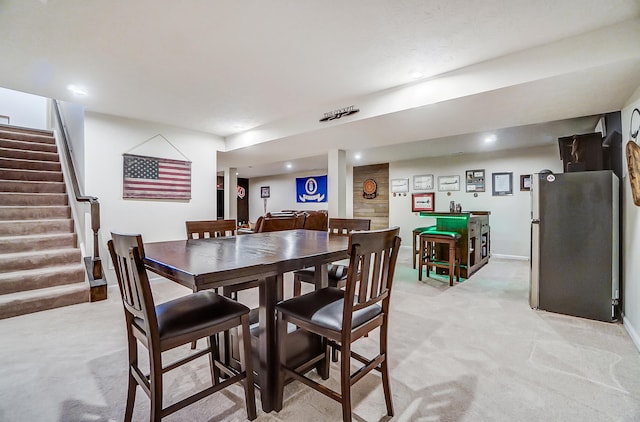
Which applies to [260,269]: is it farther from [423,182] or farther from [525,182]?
[423,182]

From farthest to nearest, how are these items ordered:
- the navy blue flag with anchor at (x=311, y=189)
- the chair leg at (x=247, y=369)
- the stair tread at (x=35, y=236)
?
the navy blue flag with anchor at (x=311, y=189)
the stair tread at (x=35, y=236)
the chair leg at (x=247, y=369)

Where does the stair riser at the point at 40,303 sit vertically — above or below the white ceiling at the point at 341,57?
below

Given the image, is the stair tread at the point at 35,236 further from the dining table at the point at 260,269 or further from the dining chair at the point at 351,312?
the dining chair at the point at 351,312

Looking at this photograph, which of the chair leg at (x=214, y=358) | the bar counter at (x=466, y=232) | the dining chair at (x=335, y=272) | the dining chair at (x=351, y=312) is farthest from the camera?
the bar counter at (x=466, y=232)

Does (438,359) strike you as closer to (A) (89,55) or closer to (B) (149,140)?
(A) (89,55)

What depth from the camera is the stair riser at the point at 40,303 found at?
2848 mm

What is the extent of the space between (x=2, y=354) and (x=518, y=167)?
25.3 ft

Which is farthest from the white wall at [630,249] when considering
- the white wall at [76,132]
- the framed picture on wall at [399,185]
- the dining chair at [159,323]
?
the white wall at [76,132]

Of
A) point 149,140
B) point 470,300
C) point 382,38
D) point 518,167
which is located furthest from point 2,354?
point 518,167

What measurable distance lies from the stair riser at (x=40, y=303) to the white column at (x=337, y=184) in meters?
3.45

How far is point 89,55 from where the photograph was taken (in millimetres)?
2404

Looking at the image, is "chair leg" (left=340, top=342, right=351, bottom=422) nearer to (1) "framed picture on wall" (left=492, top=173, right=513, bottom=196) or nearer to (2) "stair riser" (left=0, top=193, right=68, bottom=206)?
(2) "stair riser" (left=0, top=193, right=68, bottom=206)

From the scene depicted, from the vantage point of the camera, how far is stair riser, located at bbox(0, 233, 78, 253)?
3393 millimetres

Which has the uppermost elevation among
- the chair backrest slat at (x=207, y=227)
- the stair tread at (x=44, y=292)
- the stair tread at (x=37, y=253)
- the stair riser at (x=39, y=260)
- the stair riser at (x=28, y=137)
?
the stair riser at (x=28, y=137)
